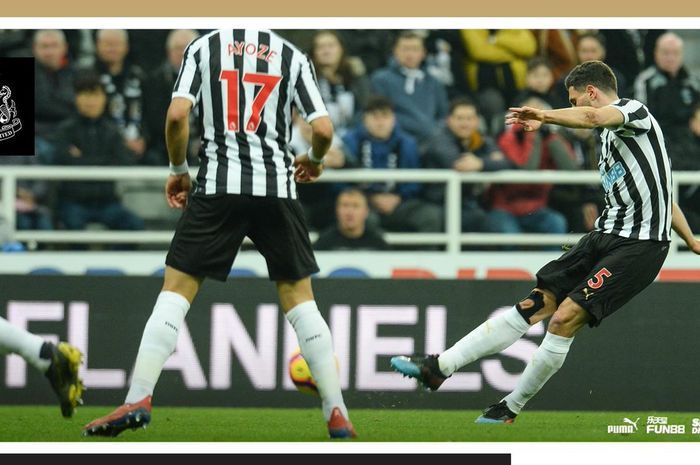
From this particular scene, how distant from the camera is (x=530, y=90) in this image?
10.3 meters

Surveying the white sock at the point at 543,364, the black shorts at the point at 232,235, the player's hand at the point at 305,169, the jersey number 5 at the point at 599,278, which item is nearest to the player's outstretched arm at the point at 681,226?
the jersey number 5 at the point at 599,278

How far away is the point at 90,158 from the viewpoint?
9617 mm

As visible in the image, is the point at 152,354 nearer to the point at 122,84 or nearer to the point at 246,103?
the point at 246,103

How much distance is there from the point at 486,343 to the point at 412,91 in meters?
3.52

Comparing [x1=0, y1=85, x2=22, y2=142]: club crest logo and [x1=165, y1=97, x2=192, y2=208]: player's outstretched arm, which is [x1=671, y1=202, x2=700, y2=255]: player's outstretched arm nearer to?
[x1=165, y1=97, x2=192, y2=208]: player's outstretched arm

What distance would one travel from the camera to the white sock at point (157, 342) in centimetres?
643

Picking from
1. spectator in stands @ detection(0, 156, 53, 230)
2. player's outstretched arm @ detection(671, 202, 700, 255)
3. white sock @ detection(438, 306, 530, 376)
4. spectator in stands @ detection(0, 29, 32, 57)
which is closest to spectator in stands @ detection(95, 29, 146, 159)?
spectator in stands @ detection(0, 29, 32, 57)

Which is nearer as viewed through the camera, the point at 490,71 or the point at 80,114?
the point at 80,114

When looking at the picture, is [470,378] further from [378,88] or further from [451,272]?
[378,88]

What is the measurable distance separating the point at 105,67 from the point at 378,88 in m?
2.05

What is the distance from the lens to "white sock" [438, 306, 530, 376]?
282 inches

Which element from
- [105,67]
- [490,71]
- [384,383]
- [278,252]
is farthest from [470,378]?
[105,67]

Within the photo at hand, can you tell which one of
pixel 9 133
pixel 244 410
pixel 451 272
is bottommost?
pixel 244 410

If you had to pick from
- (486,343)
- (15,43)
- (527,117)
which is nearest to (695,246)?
(486,343)
